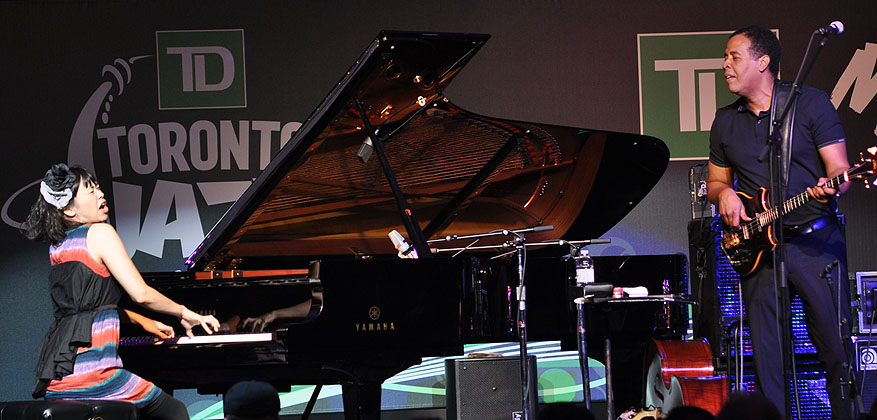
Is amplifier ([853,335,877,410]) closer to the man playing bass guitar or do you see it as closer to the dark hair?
the man playing bass guitar

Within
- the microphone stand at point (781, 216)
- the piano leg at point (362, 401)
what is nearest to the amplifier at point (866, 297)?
the microphone stand at point (781, 216)

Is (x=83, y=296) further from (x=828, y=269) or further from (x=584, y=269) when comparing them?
(x=828, y=269)

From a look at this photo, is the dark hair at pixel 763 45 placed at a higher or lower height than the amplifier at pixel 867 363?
higher

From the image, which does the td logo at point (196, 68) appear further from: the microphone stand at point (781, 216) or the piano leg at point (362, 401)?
the microphone stand at point (781, 216)

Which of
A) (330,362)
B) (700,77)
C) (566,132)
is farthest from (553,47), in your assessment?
(330,362)

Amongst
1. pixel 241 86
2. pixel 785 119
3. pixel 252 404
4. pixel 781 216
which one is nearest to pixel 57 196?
pixel 252 404

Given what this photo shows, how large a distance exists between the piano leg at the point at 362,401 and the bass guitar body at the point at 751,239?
172cm

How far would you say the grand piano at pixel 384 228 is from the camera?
3889 mm

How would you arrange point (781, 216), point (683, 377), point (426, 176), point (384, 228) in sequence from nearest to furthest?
point (781, 216)
point (683, 377)
point (426, 176)
point (384, 228)

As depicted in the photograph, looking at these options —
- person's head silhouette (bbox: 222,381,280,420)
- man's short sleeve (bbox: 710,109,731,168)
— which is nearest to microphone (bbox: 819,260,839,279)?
man's short sleeve (bbox: 710,109,731,168)

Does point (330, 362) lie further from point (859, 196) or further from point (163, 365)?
point (859, 196)

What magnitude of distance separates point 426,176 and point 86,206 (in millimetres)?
2043

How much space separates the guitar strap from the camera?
11.5 ft

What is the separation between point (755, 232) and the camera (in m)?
3.78
